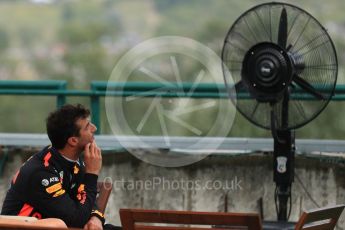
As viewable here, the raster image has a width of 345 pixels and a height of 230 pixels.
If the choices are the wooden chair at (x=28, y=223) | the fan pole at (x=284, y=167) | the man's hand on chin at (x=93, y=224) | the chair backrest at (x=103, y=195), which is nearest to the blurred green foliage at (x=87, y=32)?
the fan pole at (x=284, y=167)

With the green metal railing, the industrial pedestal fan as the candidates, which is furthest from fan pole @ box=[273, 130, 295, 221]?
the green metal railing

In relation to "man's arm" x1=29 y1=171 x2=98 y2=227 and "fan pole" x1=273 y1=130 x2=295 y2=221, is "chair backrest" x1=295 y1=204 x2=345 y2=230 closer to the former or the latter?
"man's arm" x1=29 y1=171 x2=98 y2=227

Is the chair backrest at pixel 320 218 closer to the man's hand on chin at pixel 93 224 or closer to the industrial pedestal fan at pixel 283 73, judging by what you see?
the man's hand on chin at pixel 93 224

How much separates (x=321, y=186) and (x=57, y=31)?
121328mm

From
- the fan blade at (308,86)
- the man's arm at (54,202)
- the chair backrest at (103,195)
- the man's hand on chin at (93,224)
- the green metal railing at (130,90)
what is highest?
the green metal railing at (130,90)

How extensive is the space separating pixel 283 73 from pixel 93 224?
249cm

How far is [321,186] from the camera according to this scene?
10.4 meters

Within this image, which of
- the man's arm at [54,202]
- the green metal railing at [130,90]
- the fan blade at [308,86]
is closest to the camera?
the man's arm at [54,202]

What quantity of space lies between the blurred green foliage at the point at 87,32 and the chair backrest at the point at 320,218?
1684 inches

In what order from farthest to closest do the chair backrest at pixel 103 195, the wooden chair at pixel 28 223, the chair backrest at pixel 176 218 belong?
1. the chair backrest at pixel 103 195
2. the chair backrest at pixel 176 218
3. the wooden chair at pixel 28 223

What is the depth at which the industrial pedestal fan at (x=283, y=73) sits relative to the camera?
945 centimetres

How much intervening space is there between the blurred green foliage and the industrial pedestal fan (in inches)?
1595

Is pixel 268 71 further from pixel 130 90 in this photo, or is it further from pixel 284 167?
pixel 130 90

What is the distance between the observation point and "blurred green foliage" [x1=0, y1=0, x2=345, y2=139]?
76938mm
